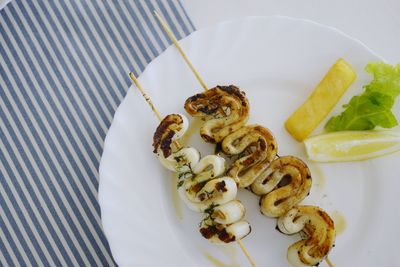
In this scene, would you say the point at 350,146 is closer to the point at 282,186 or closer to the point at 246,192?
the point at 282,186

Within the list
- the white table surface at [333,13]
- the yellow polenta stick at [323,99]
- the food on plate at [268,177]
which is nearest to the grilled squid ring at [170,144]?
the food on plate at [268,177]

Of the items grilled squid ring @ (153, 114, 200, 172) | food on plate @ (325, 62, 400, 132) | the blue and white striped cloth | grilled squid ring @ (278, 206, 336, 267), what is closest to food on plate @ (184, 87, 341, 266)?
grilled squid ring @ (278, 206, 336, 267)

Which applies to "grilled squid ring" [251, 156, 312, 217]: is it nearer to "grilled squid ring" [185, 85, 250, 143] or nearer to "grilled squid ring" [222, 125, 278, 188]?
"grilled squid ring" [222, 125, 278, 188]

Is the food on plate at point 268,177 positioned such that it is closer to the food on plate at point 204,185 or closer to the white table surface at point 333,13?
the food on plate at point 204,185

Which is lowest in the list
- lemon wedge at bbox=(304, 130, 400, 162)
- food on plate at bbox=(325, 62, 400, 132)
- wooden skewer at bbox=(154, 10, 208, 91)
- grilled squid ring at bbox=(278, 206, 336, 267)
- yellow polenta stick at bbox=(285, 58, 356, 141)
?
grilled squid ring at bbox=(278, 206, 336, 267)

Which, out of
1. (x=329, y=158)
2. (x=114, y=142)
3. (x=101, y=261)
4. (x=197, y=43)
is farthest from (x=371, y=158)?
(x=101, y=261)
